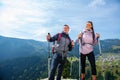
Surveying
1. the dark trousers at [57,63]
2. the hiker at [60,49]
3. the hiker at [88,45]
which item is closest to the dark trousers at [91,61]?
the hiker at [88,45]

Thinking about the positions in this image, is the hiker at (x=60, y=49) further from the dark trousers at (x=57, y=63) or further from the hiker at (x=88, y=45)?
the hiker at (x=88, y=45)

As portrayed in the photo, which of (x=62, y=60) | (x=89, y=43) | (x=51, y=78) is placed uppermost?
(x=89, y=43)

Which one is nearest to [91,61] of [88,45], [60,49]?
[88,45]

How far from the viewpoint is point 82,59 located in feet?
42.4

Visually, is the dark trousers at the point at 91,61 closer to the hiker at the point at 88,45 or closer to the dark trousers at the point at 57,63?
the hiker at the point at 88,45

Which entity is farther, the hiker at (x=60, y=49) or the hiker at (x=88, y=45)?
the hiker at (x=88, y=45)

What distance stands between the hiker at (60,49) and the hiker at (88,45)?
87 centimetres

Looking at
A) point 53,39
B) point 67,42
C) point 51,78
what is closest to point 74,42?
point 67,42

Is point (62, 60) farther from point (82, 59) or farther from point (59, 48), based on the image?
point (82, 59)

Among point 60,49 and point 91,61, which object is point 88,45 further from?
point 60,49

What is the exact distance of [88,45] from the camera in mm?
13062

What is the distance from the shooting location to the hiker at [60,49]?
11883 mm

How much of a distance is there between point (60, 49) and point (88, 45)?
1824 mm

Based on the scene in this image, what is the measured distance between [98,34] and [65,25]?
7.56ft
